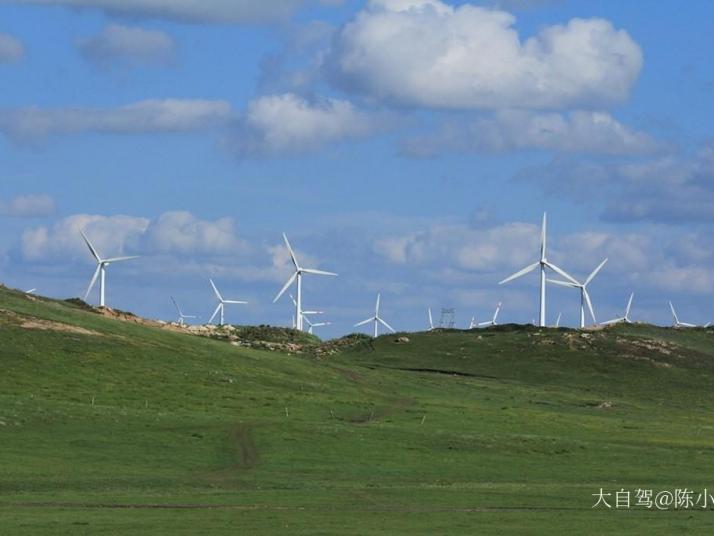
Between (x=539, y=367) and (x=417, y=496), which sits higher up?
(x=539, y=367)

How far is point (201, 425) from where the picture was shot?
8969 cm

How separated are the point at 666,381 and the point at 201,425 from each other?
82.3 metres

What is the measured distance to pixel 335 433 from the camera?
8838 cm

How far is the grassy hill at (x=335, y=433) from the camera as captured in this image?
55.1 metres

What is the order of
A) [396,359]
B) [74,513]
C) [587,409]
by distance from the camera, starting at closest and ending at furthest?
[74,513] → [587,409] → [396,359]

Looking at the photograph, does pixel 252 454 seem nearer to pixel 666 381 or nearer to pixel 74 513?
pixel 74 513

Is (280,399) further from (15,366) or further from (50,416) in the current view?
(50,416)

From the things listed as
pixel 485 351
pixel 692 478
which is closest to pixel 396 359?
pixel 485 351

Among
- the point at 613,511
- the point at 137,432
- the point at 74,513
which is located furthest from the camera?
the point at 137,432

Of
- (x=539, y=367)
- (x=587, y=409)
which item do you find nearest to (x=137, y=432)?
(x=587, y=409)

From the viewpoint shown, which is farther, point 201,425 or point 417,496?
point 201,425

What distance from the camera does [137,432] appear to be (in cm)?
8481

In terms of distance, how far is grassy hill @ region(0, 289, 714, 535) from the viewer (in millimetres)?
55062

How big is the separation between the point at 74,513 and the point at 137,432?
31325 millimetres
